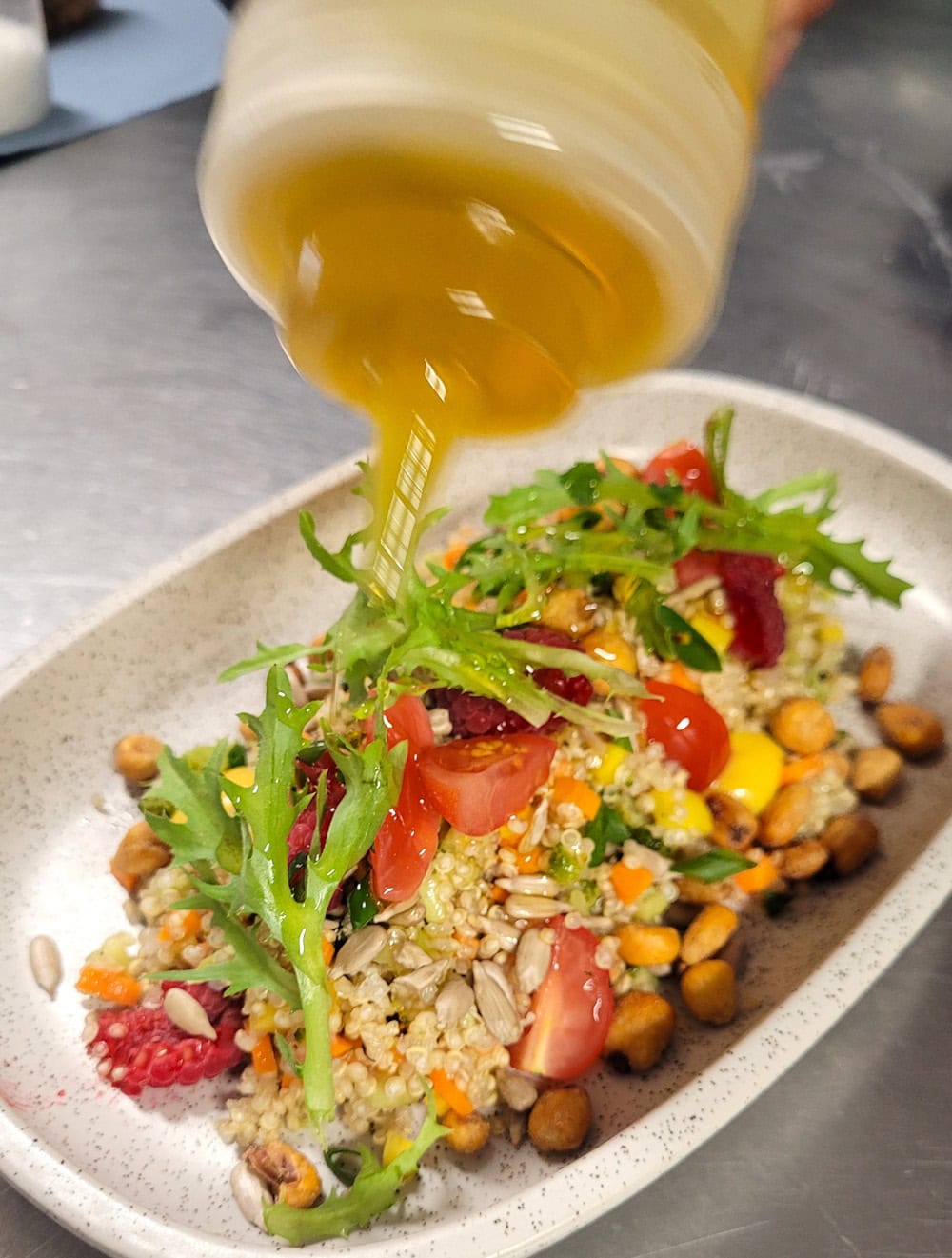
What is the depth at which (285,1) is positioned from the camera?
72 centimetres

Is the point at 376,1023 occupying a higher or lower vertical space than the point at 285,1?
lower

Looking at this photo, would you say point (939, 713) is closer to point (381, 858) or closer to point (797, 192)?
point (381, 858)

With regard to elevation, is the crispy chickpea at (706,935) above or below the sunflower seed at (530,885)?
below

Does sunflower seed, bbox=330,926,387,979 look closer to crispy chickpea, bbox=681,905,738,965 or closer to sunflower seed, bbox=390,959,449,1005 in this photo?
sunflower seed, bbox=390,959,449,1005

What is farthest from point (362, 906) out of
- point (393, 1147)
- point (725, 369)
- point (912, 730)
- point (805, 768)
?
point (725, 369)

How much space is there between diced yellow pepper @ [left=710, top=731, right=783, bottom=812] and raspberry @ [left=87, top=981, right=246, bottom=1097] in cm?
73

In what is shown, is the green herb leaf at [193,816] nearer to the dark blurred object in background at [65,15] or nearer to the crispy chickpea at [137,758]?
the crispy chickpea at [137,758]

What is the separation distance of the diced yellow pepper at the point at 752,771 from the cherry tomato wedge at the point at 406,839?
18.7 inches

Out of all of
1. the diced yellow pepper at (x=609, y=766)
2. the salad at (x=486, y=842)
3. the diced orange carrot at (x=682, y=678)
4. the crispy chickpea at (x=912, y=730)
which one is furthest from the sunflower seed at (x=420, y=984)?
the crispy chickpea at (x=912, y=730)

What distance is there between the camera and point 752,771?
1491 mm

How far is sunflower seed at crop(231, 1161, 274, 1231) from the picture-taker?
1.09 m

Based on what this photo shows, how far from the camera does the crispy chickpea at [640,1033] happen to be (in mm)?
1227

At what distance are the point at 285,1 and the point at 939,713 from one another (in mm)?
1347

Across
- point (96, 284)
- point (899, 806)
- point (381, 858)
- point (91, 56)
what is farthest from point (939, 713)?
point (91, 56)
